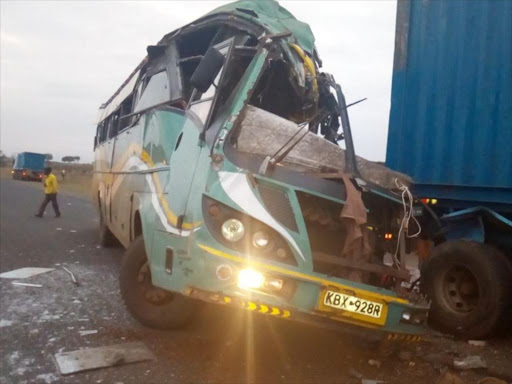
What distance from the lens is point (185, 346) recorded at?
440cm

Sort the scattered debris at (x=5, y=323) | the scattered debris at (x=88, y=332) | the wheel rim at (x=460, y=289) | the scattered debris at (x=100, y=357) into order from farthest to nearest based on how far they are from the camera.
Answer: the wheel rim at (x=460, y=289) → the scattered debris at (x=5, y=323) → the scattered debris at (x=88, y=332) → the scattered debris at (x=100, y=357)

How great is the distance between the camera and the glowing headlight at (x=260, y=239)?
3.58m

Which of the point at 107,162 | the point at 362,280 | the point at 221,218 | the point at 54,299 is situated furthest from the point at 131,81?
the point at 362,280

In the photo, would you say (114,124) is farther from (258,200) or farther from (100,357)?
(258,200)

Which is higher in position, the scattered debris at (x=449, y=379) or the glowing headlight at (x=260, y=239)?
the glowing headlight at (x=260, y=239)

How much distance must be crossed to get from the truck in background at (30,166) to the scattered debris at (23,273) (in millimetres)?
44291

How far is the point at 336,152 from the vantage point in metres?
4.48

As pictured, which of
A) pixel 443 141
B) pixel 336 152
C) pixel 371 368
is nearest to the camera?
pixel 371 368

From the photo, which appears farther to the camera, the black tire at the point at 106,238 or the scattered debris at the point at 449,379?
the black tire at the point at 106,238

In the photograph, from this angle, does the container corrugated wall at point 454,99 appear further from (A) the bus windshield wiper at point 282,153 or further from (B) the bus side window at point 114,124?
(B) the bus side window at point 114,124

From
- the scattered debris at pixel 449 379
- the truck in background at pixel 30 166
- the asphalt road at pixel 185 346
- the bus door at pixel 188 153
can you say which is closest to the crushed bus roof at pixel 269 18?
the bus door at pixel 188 153

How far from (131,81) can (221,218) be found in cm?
437

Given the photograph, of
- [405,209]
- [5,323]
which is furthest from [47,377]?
[405,209]

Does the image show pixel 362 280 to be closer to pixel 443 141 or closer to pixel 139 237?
pixel 139 237
